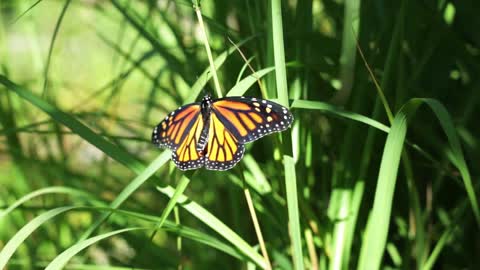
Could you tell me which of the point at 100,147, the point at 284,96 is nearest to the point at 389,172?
the point at 284,96

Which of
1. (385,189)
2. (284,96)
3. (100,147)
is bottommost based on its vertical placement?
(385,189)

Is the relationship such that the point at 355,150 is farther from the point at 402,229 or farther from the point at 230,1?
the point at 230,1

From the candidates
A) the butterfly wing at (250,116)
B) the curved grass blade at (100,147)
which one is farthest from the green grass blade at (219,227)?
the butterfly wing at (250,116)


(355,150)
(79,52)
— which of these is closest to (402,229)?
(355,150)

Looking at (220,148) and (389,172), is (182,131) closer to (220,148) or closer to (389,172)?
(220,148)

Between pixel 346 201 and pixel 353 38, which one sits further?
pixel 346 201

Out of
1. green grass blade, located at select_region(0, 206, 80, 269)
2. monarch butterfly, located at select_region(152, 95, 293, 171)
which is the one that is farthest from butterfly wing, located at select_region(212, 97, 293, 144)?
green grass blade, located at select_region(0, 206, 80, 269)

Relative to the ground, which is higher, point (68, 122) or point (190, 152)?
point (68, 122)
